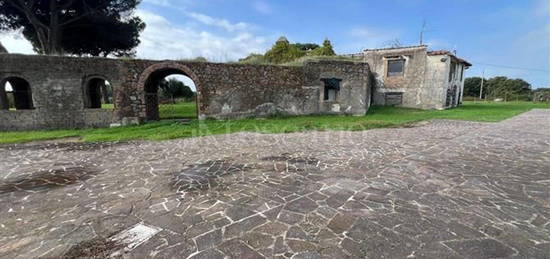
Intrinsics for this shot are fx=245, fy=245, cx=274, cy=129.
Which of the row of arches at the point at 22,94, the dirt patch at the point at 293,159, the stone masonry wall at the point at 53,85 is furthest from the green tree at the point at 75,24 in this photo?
the dirt patch at the point at 293,159

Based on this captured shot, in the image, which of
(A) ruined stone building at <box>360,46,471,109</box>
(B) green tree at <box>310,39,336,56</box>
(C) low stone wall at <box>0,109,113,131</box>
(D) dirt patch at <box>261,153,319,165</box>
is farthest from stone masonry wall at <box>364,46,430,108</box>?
(C) low stone wall at <box>0,109,113,131</box>

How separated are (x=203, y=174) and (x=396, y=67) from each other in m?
21.1

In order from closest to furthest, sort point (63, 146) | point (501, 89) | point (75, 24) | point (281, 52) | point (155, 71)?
point (63, 146) < point (155, 71) < point (75, 24) < point (281, 52) < point (501, 89)

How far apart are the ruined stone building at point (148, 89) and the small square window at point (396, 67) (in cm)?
741

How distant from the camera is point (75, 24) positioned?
59.2ft

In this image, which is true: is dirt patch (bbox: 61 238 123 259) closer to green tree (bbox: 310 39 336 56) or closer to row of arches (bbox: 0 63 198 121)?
row of arches (bbox: 0 63 198 121)

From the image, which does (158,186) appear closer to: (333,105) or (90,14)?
(333,105)

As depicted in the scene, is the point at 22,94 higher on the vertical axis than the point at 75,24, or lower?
lower

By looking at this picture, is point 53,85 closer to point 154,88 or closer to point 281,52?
point 154,88

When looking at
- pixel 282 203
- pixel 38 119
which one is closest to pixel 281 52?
pixel 38 119

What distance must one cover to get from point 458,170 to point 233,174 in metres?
4.63

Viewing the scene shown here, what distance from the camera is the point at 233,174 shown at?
16.4ft

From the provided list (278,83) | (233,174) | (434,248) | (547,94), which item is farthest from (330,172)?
(547,94)

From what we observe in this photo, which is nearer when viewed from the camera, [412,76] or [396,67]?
[412,76]
